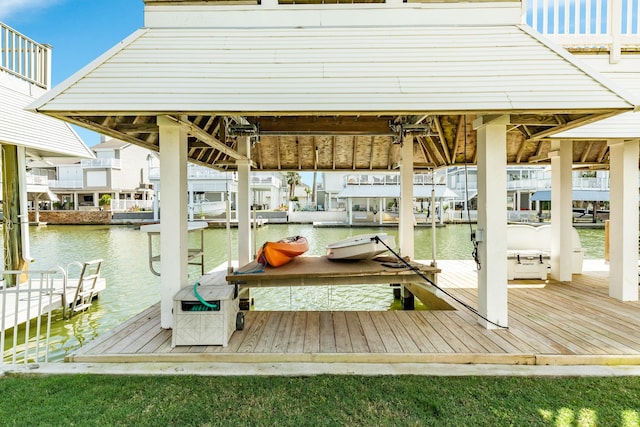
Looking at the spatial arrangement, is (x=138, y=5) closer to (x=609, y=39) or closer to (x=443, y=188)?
(x=609, y=39)

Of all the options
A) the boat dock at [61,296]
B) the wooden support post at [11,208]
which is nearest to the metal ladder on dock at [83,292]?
the boat dock at [61,296]

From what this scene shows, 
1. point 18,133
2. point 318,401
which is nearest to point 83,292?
point 18,133

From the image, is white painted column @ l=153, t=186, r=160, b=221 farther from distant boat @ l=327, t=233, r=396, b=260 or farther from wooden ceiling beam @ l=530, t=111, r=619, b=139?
wooden ceiling beam @ l=530, t=111, r=619, b=139

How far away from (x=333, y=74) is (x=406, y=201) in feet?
11.8

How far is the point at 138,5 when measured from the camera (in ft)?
15.5

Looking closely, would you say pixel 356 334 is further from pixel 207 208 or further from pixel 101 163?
pixel 101 163

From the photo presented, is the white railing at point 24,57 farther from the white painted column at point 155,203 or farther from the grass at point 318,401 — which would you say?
the white painted column at point 155,203

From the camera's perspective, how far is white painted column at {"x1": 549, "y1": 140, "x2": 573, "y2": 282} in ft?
21.9

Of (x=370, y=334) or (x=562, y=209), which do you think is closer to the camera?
(x=370, y=334)

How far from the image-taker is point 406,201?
22.4 ft

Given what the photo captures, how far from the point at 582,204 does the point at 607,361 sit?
135 feet

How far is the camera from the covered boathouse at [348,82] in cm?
351

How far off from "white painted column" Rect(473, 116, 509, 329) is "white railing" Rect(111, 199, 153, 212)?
31.8 m

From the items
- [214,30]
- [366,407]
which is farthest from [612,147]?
[214,30]
